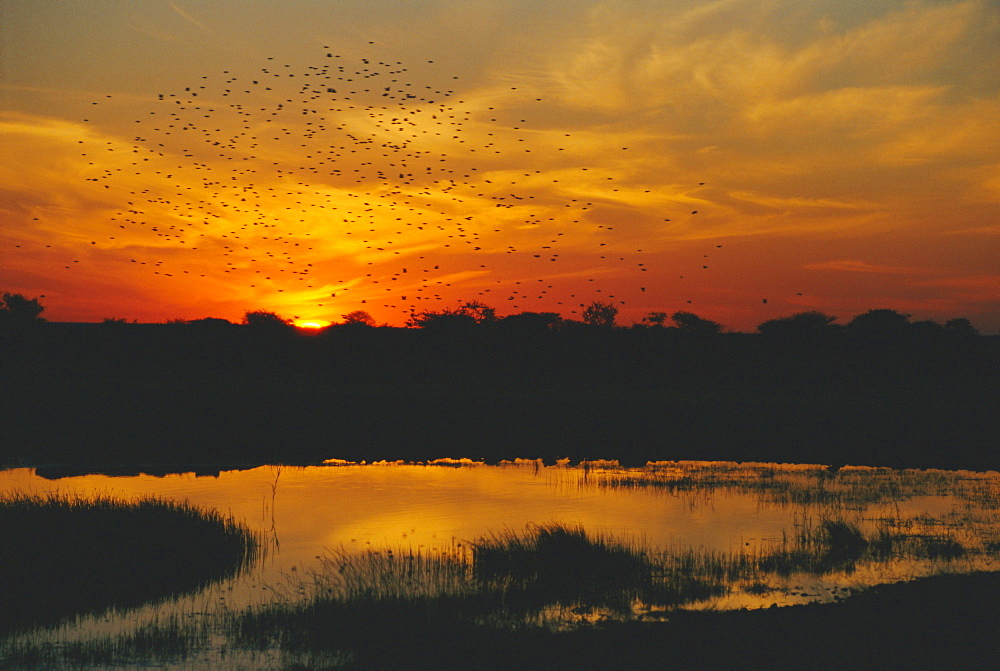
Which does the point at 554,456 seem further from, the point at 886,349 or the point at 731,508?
the point at 886,349

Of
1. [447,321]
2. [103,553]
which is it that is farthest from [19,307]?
[103,553]

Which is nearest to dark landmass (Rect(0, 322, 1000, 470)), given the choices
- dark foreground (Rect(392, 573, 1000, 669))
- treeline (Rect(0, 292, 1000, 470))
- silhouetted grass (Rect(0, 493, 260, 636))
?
treeline (Rect(0, 292, 1000, 470))

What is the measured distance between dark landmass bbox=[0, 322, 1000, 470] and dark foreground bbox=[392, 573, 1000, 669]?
78.1 feet

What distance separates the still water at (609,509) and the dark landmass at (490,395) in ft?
15.6

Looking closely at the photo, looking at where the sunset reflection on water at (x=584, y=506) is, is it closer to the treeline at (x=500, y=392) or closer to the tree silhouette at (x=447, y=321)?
the treeline at (x=500, y=392)

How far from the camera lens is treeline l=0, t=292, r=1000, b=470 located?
41.9 meters

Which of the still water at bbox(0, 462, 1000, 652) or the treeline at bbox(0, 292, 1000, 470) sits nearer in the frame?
the still water at bbox(0, 462, 1000, 652)

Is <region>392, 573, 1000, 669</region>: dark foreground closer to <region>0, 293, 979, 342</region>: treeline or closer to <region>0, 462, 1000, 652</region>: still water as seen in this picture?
<region>0, 462, 1000, 652</region>: still water

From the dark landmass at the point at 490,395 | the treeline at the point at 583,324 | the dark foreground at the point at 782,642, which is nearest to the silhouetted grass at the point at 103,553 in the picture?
the dark foreground at the point at 782,642

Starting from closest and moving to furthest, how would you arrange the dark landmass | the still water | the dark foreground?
the dark foreground, the still water, the dark landmass

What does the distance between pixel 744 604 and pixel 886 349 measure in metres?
92.3

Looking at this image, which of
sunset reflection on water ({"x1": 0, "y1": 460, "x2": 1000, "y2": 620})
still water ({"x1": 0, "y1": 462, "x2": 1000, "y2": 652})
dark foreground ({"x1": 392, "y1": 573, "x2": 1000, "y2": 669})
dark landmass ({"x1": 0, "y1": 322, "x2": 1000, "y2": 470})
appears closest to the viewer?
dark foreground ({"x1": 392, "y1": 573, "x2": 1000, "y2": 669})

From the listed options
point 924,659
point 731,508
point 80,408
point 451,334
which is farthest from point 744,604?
point 451,334

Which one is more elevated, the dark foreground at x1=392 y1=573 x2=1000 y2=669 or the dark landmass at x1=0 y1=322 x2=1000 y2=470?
the dark landmass at x1=0 y1=322 x2=1000 y2=470
